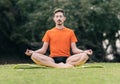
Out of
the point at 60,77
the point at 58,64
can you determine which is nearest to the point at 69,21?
→ the point at 58,64

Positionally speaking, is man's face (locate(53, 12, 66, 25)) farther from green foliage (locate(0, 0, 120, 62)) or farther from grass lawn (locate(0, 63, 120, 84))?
green foliage (locate(0, 0, 120, 62))

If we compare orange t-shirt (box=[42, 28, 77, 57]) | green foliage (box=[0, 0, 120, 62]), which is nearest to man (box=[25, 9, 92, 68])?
orange t-shirt (box=[42, 28, 77, 57])

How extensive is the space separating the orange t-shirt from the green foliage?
9.36m

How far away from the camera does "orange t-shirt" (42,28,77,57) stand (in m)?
11.6

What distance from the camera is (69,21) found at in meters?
21.2

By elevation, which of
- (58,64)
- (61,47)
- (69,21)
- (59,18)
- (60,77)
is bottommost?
(60,77)

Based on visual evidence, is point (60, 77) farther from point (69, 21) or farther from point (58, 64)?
point (69, 21)

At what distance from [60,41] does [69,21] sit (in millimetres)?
9609

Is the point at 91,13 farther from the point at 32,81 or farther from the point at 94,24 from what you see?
the point at 32,81

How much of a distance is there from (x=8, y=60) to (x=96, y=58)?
4.37 m

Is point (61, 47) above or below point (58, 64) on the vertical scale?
above

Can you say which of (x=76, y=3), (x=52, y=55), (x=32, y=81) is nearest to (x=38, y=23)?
(x=76, y=3)

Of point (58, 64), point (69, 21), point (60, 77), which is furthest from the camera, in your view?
point (69, 21)

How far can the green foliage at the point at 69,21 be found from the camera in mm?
21578
